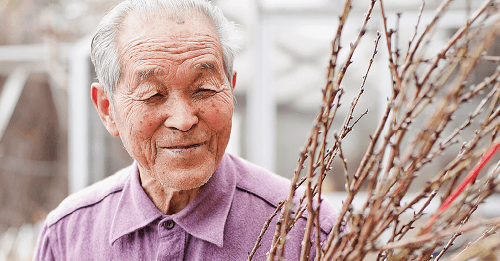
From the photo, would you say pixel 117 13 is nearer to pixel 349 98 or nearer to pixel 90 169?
pixel 90 169

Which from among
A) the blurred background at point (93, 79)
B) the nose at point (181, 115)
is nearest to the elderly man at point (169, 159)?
the nose at point (181, 115)

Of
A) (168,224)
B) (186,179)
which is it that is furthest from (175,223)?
(186,179)

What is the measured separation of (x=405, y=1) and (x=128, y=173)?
10.3ft

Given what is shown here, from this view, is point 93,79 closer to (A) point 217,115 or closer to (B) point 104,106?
(B) point 104,106

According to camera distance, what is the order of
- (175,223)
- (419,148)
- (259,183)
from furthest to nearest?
1. (259,183)
2. (175,223)
3. (419,148)

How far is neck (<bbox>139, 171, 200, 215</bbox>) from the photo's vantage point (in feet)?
3.59

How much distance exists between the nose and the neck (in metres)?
0.26

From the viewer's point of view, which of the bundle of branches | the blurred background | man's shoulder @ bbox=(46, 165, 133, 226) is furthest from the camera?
the blurred background

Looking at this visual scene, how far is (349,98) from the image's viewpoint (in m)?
4.84

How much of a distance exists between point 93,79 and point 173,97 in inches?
133

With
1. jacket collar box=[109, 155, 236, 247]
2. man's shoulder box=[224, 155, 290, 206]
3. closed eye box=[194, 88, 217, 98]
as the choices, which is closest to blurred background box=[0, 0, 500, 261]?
man's shoulder box=[224, 155, 290, 206]

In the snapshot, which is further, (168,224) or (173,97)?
(168,224)

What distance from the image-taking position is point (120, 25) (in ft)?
3.09

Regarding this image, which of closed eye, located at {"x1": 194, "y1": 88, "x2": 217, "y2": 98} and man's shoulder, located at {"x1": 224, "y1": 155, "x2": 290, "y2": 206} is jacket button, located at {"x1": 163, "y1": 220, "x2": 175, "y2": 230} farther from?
closed eye, located at {"x1": 194, "y1": 88, "x2": 217, "y2": 98}
